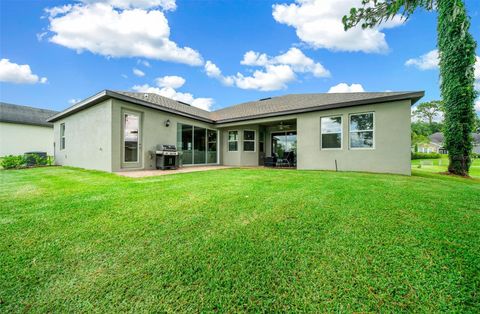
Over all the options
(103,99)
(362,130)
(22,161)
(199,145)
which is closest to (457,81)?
(362,130)

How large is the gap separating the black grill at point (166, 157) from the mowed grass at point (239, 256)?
5285mm

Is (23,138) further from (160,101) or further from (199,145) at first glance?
(199,145)

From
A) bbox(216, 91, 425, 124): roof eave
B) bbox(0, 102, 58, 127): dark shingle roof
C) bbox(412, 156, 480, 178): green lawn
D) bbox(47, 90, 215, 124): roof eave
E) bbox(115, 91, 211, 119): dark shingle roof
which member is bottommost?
bbox(412, 156, 480, 178): green lawn

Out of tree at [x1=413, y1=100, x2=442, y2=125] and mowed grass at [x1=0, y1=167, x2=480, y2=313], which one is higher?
tree at [x1=413, y1=100, x2=442, y2=125]

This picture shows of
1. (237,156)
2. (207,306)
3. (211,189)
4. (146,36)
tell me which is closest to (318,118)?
(237,156)

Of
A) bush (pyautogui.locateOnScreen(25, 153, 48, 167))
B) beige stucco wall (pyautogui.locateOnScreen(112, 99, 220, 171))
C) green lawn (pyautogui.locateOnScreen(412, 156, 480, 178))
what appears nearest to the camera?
beige stucco wall (pyautogui.locateOnScreen(112, 99, 220, 171))

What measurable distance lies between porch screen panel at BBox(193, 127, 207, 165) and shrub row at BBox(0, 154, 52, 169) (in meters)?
8.71

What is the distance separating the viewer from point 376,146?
7.86 metres

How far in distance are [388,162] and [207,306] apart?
8.71 m

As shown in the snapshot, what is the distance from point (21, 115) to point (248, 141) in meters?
21.9

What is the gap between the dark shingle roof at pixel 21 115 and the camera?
17531mm

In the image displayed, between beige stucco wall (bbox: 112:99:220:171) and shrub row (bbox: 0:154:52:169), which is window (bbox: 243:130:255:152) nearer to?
beige stucco wall (bbox: 112:99:220:171)

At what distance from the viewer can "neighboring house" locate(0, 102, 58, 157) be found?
17.2m

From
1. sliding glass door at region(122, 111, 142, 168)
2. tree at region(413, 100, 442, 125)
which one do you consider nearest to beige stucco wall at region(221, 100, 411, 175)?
sliding glass door at region(122, 111, 142, 168)
